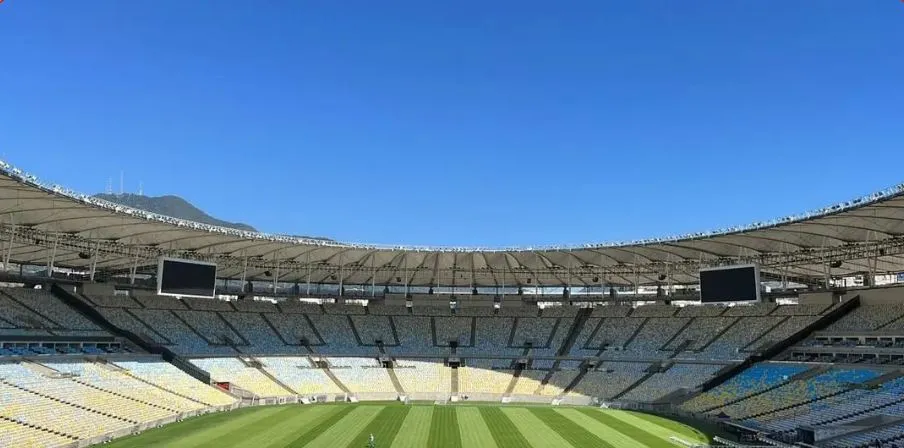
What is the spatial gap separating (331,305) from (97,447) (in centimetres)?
3306

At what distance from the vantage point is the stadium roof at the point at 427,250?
33.5 m

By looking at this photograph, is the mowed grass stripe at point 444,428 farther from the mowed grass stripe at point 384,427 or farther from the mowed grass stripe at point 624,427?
A: the mowed grass stripe at point 624,427

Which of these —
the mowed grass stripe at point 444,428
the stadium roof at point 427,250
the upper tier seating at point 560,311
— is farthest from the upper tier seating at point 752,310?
the mowed grass stripe at point 444,428

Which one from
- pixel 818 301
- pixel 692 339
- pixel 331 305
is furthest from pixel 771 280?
pixel 331 305

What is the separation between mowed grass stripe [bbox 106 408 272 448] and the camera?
29031 mm

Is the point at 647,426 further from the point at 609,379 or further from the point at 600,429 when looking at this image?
the point at 609,379

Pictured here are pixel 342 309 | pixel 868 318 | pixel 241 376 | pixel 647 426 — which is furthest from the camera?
pixel 342 309

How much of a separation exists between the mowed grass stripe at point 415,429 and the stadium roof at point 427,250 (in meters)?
12.6

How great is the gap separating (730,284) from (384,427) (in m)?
23.1

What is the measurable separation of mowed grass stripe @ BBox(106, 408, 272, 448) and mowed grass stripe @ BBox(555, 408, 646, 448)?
18521 millimetres

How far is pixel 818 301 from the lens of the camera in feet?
160

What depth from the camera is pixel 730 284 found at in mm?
41812

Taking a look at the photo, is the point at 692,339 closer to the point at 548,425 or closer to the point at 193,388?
the point at 548,425

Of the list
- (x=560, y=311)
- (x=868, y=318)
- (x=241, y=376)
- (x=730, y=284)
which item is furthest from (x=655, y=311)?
(x=241, y=376)
